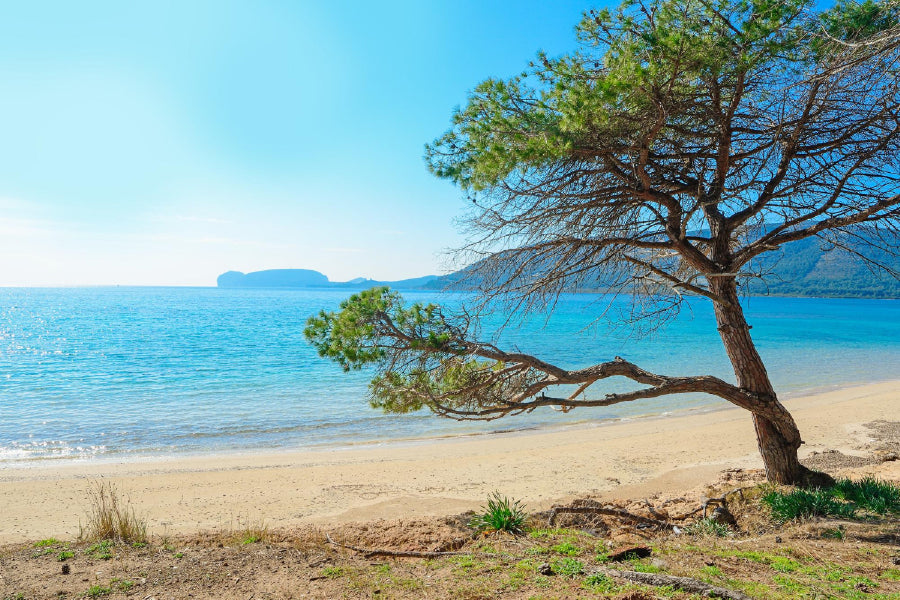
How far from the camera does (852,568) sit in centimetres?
398

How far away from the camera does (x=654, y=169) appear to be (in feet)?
20.6

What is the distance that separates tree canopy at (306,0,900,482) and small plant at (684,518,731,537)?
1470 millimetres

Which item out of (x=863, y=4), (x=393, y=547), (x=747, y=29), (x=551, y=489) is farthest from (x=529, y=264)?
(x=551, y=489)

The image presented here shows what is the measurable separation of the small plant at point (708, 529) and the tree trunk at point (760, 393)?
4.88 ft

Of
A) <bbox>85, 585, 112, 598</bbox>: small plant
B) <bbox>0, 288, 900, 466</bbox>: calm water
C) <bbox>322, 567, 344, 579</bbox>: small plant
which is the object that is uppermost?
<bbox>85, 585, 112, 598</bbox>: small plant

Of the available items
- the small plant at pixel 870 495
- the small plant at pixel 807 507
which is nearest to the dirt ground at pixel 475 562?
the small plant at pixel 807 507

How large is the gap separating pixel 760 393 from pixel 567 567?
386 cm

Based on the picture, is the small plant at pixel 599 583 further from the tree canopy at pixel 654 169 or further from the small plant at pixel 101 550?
the small plant at pixel 101 550

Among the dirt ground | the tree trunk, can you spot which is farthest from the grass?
the tree trunk

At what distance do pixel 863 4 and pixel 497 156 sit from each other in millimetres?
3624

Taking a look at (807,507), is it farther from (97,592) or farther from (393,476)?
(97,592)

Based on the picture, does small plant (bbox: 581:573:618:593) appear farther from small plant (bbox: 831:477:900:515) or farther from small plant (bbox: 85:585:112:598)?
small plant (bbox: 831:477:900:515)

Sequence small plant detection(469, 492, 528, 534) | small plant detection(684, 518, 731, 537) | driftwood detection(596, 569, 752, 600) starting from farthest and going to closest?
small plant detection(684, 518, 731, 537) < small plant detection(469, 492, 528, 534) < driftwood detection(596, 569, 752, 600)

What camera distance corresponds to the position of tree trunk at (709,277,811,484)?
626cm
